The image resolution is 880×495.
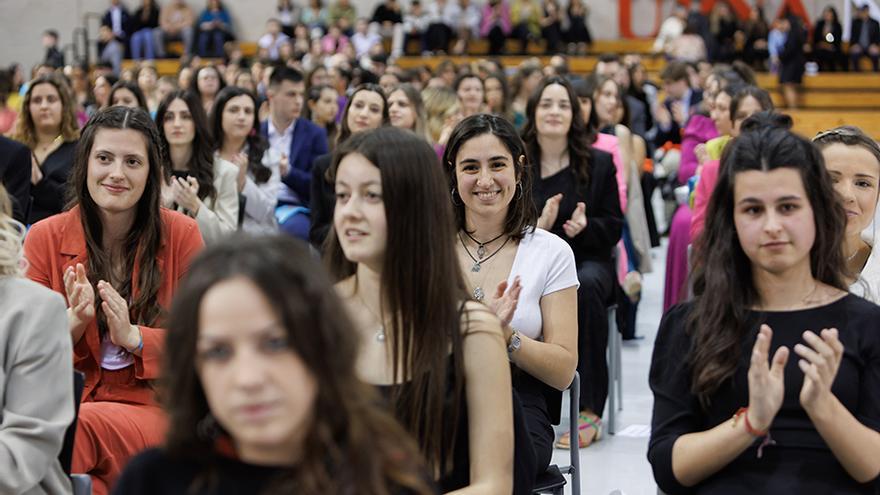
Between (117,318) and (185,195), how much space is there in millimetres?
1657

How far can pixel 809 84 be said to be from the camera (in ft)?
50.3

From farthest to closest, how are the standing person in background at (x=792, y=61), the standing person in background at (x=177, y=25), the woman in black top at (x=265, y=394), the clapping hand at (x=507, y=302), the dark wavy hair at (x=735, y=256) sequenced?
the standing person in background at (x=177, y=25)
the standing person in background at (x=792, y=61)
the clapping hand at (x=507, y=302)
the dark wavy hair at (x=735, y=256)
the woman in black top at (x=265, y=394)

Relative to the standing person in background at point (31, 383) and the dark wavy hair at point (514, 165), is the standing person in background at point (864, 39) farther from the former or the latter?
the standing person in background at point (31, 383)

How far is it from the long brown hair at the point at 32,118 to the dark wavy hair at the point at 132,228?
94.4 inches

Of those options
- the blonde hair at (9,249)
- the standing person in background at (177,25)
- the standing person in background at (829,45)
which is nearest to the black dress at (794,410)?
the blonde hair at (9,249)

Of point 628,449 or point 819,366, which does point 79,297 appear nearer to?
point 819,366

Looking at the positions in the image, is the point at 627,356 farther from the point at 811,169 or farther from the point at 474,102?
the point at 811,169

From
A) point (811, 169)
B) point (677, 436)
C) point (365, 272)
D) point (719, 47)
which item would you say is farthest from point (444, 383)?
point (719, 47)

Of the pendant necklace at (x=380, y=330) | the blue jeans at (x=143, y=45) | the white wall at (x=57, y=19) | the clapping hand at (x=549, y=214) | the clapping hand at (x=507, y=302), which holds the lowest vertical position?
the clapping hand at (x=549, y=214)

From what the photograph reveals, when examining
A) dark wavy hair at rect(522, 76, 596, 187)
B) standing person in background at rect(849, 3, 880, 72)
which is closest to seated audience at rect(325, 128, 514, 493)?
dark wavy hair at rect(522, 76, 596, 187)

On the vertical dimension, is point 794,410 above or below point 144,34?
below

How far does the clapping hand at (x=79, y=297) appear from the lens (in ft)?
8.91

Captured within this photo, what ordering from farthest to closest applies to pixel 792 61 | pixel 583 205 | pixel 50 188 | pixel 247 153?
1. pixel 792 61
2. pixel 247 153
3. pixel 50 188
4. pixel 583 205

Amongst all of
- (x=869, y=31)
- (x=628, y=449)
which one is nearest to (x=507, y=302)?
(x=628, y=449)
